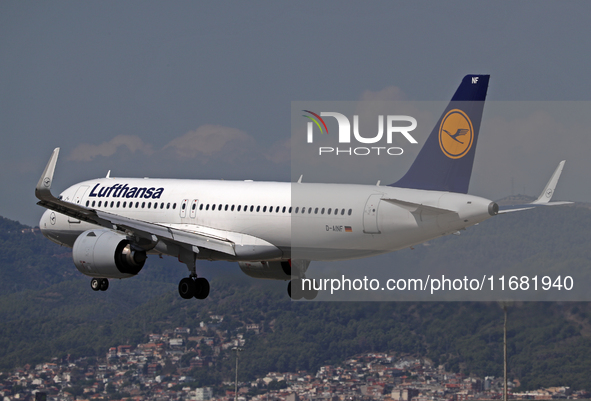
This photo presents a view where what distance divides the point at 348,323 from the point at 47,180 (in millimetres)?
95198

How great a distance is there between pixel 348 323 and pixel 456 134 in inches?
3682

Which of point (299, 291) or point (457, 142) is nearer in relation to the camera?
point (457, 142)

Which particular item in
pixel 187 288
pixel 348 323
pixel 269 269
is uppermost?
pixel 348 323

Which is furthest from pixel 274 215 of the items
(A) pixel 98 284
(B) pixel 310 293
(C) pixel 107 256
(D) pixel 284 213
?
(A) pixel 98 284

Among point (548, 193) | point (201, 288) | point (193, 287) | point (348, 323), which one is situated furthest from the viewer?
point (348, 323)

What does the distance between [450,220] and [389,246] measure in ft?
11.1

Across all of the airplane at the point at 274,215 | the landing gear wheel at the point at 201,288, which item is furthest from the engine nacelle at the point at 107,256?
the landing gear wheel at the point at 201,288

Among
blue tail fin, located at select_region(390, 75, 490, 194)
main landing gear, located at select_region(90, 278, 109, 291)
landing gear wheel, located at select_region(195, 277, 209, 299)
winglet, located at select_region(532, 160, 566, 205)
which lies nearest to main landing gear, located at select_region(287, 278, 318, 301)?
landing gear wheel, located at select_region(195, 277, 209, 299)

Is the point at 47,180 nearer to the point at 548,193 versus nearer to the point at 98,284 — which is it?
the point at 98,284

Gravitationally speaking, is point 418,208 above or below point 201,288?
above

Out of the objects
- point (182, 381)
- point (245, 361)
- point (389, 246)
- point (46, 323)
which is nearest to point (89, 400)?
point (182, 381)

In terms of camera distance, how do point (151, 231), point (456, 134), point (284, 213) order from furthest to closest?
point (151, 231) < point (284, 213) < point (456, 134)

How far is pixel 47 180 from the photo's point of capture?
1665 inches

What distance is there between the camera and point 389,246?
43500mm
